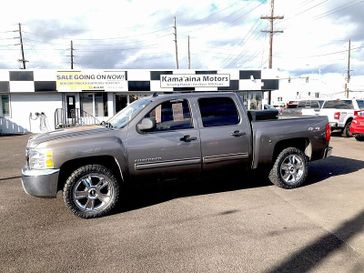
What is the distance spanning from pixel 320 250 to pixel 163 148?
2.65m

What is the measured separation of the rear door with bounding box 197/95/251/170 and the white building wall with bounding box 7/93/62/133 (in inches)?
689

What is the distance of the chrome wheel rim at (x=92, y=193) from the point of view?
5070 mm

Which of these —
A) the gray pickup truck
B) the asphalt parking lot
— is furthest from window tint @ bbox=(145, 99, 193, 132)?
the asphalt parking lot

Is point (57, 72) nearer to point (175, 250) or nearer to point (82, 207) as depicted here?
point (82, 207)

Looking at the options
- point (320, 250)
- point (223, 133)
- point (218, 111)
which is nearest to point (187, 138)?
point (223, 133)

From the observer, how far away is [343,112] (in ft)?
50.0

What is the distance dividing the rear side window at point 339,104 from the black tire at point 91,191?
13488 millimetres

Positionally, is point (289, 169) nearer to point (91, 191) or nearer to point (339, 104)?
point (91, 191)

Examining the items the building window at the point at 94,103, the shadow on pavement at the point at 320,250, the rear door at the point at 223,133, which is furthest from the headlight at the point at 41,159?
the building window at the point at 94,103

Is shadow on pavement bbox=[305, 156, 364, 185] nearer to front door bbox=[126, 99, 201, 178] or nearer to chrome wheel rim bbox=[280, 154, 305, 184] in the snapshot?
chrome wheel rim bbox=[280, 154, 305, 184]

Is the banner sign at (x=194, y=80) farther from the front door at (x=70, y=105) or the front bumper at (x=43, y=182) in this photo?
the front bumper at (x=43, y=182)

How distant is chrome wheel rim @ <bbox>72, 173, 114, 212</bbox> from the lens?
507 cm

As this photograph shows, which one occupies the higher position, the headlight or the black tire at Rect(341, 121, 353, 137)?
the headlight

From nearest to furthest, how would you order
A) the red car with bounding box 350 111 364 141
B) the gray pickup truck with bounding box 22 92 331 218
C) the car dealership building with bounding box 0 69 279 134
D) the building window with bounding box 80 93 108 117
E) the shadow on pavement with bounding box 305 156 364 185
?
1. the gray pickup truck with bounding box 22 92 331 218
2. the shadow on pavement with bounding box 305 156 364 185
3. the red car with bounding box 350 111 364 141
4. the car dealership building with bounding box 0 69 279 134
5. the building window with bounding box 80 93 108 117
